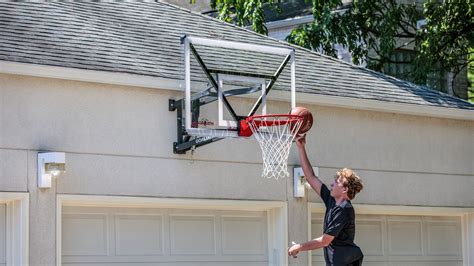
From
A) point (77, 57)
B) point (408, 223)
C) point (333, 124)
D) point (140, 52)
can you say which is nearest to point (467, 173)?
point (408, 223)

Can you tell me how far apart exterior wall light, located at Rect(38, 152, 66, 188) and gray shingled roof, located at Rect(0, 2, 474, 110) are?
1063mm

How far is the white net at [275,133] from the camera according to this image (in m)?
11.2

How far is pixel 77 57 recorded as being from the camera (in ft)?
38.4

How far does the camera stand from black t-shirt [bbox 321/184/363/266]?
9.28 meters

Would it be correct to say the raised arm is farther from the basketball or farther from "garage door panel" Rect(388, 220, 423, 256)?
"garage door panel" Rect(388, 220, 423, 256)

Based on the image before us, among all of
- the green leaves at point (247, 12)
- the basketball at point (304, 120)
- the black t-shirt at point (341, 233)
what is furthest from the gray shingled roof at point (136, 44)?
the green leaves at point (247, 12)

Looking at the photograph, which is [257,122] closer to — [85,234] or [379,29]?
[85,234]

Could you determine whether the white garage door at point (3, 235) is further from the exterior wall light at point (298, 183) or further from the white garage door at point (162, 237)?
the exterior wall light at point (298, 183)

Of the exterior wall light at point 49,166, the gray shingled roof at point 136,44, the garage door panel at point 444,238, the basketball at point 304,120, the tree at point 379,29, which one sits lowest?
the garage door panel at point 444,238

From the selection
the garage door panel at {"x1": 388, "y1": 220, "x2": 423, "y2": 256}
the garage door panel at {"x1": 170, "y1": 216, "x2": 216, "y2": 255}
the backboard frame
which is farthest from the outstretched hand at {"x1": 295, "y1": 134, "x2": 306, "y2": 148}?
the garage door panel at {"x1": 388, "y1": 220, "x2": 423, "y2": 256}

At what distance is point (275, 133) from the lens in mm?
11617

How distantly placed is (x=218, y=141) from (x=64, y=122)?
221cm

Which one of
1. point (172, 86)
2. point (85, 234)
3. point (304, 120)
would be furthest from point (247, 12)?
point (85, 234)

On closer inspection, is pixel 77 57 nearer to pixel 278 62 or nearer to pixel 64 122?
pixel 64 122
